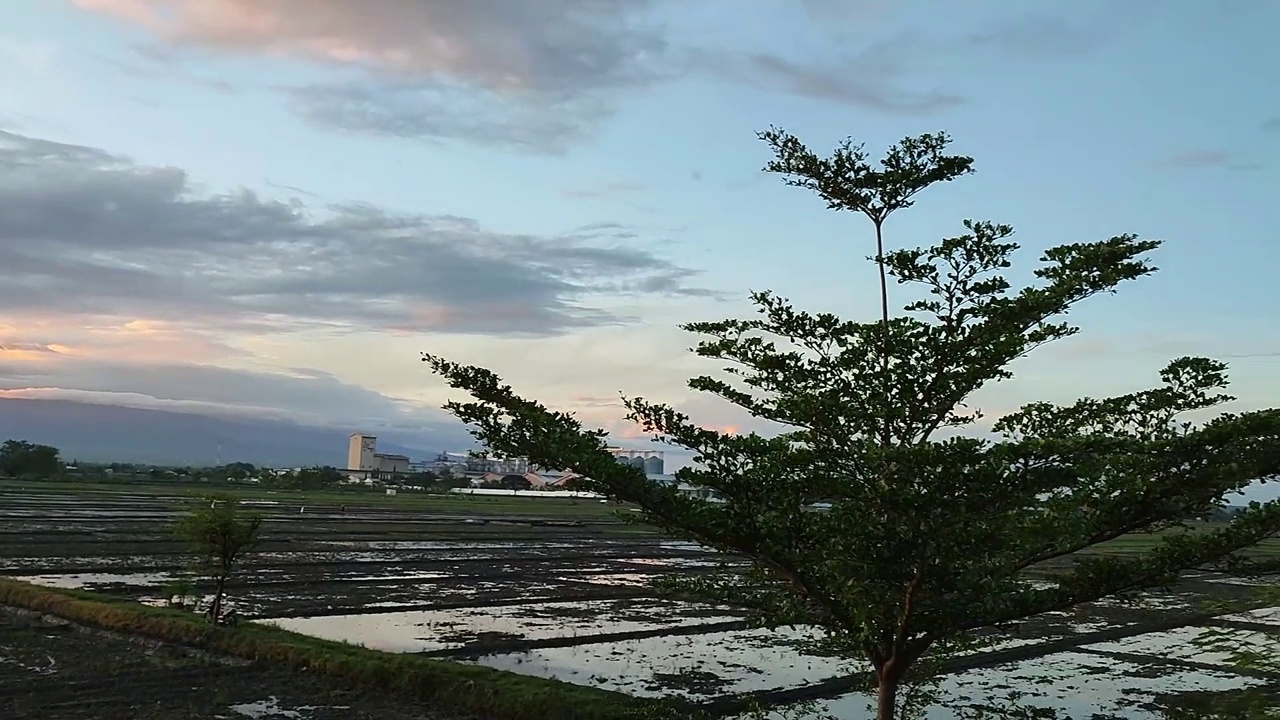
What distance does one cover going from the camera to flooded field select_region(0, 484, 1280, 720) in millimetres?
12977

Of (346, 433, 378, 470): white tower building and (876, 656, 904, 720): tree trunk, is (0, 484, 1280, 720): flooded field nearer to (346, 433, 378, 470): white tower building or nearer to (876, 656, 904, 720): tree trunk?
(876, 656, 904, 720): tree trunk

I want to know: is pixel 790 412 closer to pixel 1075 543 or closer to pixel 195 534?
pixel 1075 543

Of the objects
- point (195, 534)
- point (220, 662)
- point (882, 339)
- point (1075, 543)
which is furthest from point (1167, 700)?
point (195, 534)

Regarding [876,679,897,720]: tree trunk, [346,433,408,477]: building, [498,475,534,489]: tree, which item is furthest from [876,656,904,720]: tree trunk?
[346,433,408,477]: building

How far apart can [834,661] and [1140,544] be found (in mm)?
32906

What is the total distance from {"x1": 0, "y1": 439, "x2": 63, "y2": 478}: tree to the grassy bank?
6888 centimetres

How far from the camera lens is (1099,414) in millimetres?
7734

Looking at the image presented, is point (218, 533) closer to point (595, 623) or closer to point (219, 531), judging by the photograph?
point (219, 531)

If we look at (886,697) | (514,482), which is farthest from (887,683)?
(514,482)

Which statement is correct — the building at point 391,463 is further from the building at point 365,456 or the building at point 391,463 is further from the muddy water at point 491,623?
the muddy water at point 491,623

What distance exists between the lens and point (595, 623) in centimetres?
1766

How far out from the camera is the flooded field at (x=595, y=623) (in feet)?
42.6

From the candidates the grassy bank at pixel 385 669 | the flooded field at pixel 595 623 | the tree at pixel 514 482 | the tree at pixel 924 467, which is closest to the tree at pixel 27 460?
the flooded field at pixel 595 623

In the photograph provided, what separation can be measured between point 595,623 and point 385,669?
623cm
